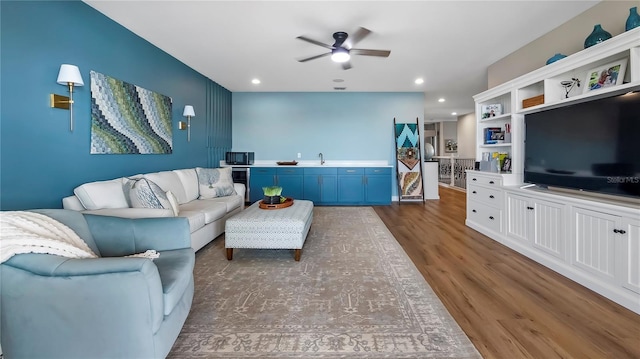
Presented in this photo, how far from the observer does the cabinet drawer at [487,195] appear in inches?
142

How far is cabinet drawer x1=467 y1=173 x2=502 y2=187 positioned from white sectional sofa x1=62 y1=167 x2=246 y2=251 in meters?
3.53

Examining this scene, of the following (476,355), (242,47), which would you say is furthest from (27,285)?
(242,47)

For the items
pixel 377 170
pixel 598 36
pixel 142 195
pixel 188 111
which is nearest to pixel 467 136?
pixel 377 170

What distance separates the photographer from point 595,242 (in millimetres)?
2295

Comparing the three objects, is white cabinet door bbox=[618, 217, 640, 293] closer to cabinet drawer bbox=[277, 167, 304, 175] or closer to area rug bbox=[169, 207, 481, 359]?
area rug bbox=[169, 207, 481, 359]

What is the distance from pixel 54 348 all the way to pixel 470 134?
11.6 m

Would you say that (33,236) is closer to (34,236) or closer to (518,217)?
(34,236)

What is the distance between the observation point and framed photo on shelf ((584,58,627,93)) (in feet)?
7.83

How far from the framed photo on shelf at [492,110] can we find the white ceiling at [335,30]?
0.75 meters

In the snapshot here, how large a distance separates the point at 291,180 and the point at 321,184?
662mm

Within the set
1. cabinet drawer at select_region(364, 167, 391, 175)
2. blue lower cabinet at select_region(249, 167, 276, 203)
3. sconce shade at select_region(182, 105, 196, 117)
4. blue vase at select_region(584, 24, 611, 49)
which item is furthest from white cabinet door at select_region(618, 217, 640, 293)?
blue lower cabinet at select_region(249, 167, 276, 203)

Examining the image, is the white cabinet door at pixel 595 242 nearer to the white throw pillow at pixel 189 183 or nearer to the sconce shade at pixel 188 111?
the white throw pillow at pixel 189 183

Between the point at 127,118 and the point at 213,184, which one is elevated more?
the point at 127,118

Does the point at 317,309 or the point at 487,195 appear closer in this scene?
the point at 317,309
